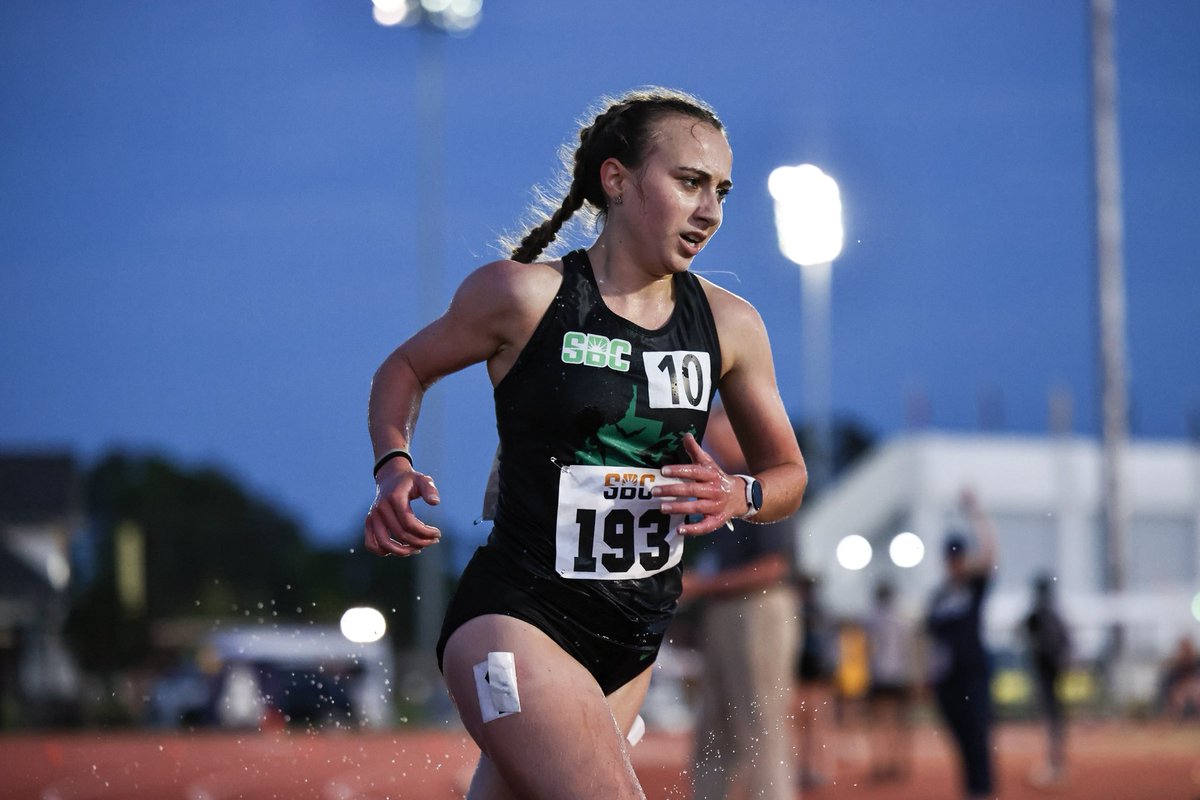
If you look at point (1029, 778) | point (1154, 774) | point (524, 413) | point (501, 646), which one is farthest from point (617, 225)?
point (1154, 774)

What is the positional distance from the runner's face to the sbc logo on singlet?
24 centimetres

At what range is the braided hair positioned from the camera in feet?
13.1

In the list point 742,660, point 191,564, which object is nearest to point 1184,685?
point 742,660

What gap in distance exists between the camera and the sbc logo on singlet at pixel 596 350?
12.3ft

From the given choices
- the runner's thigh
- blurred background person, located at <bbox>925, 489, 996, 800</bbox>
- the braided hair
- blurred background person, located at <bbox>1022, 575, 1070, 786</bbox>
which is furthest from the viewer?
blurred background person, located at <bbox>1022, 575, 1070, 786</bbox>

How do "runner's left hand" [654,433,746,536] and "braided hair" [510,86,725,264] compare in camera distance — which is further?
"braided hair" [510,86,725,264]

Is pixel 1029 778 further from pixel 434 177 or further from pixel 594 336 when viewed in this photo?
pixel 434 177

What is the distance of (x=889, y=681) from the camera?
15711 millimetres

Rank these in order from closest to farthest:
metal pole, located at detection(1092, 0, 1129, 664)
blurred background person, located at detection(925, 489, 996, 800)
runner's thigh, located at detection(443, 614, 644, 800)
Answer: runner's thigh, located at detection(443, 614, 644, 800)
blurred background person, located at detection(925, 489, 996, 800)
metal pole, located at detection(1092, 0, 1129, 664)

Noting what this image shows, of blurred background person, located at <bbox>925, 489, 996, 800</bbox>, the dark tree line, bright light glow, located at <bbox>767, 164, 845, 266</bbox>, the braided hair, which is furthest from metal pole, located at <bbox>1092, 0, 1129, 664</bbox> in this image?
the dark tree line

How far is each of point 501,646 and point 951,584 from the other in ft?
24.8

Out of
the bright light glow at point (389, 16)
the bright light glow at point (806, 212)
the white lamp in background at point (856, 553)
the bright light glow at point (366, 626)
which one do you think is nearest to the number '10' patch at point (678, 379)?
the bright light glow at point (366, 626)

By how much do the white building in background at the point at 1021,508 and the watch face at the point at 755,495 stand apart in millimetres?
44858

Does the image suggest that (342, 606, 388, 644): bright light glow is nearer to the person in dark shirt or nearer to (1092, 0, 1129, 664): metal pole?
the person in dark shirt
